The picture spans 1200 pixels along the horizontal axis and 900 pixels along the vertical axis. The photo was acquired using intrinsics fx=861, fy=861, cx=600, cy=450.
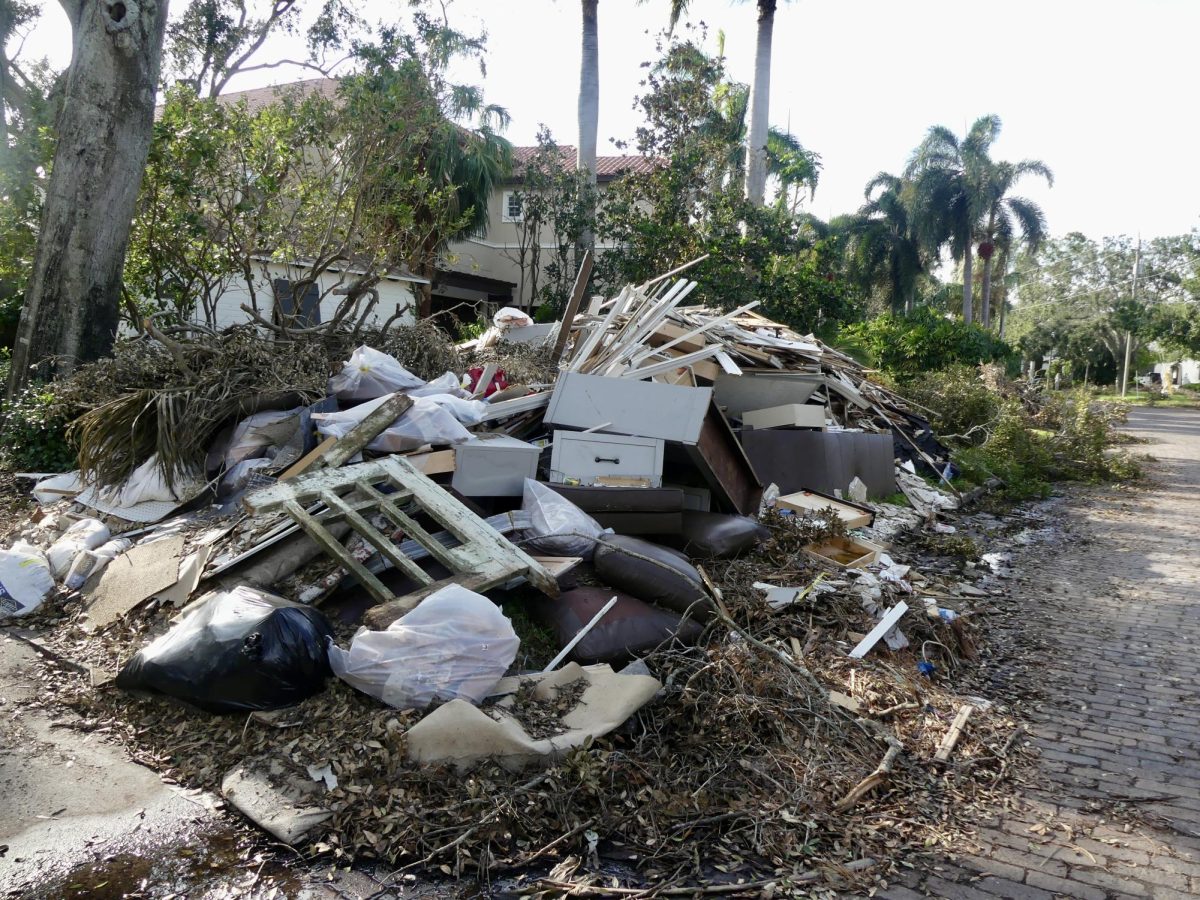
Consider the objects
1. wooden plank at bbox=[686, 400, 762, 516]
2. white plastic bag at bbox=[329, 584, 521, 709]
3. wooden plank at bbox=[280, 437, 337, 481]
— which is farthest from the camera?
wooden plank at bbox=[686, 400, 762, 516]

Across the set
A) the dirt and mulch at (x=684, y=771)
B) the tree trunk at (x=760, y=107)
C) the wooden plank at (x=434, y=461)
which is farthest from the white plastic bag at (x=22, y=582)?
the tree trunk at (x=760, y=107)

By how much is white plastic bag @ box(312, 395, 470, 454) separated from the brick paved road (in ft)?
12.0

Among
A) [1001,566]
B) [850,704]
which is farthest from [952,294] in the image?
[850,704]

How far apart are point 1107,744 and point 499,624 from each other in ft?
9.22

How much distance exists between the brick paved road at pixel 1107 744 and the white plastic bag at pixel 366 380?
4.66m

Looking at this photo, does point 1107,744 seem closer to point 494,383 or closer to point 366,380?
point 366,380

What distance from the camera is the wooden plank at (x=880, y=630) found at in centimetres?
447

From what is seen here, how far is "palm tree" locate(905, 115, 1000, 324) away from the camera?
38.5 meters

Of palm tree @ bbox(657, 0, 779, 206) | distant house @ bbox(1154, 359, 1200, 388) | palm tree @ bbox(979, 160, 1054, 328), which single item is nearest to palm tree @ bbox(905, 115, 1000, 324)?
palm tree @ bbox(979, 160, 1054, 328)

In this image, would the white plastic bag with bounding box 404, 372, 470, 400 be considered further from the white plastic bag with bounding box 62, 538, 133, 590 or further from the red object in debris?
the white plastic bag with bounding box 62, 538, 133, 590

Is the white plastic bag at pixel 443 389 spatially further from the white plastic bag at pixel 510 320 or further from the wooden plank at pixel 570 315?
the white plastic bag at pixel 510 320

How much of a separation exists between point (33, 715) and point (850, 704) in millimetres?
3583

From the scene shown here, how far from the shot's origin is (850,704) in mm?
3844

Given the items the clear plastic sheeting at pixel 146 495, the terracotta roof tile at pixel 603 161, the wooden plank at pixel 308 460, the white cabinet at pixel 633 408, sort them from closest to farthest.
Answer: the wooden plank at pixel 308 460 < the clear plastic sheeting at pixel 146 495 < the white cabinet at pixel 633 408 < the terracotta roof tile at pixel 603 161
